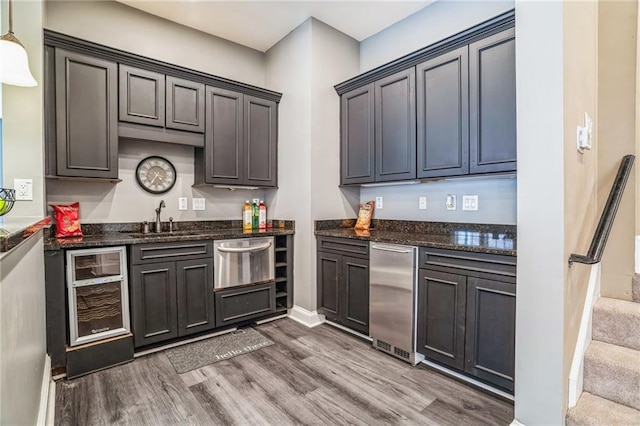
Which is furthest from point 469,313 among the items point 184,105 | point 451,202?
point 184,105

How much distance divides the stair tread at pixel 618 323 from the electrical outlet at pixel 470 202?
0.99m

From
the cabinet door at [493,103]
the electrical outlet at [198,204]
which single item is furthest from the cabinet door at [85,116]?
the cabinet door at [493,103]

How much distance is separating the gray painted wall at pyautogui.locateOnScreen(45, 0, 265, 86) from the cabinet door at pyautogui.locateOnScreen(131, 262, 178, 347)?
6.75 ft

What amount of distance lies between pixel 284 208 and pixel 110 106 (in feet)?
5.80

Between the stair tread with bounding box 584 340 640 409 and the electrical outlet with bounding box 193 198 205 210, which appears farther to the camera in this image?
the electrical outlet with bounding box 193 198 205 210

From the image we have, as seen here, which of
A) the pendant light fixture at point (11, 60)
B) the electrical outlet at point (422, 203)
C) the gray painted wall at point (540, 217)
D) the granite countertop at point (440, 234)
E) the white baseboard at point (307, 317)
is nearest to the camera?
the gray painted wall at point (540, 217)

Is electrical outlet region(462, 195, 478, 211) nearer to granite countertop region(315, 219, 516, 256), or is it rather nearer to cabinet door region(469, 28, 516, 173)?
granite countertop region(315, 219, 516, 256)

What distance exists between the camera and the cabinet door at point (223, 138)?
2.98 m

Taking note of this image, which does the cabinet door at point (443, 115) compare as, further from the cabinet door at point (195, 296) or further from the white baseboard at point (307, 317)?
the cabinet door at point (195, 296)

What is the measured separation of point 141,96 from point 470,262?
2.86 meters

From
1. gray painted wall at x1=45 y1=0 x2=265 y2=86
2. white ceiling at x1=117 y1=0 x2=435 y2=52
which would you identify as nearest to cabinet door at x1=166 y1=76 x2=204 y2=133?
gray painted wall at x1=45 y1=0 x2=265 y2=86

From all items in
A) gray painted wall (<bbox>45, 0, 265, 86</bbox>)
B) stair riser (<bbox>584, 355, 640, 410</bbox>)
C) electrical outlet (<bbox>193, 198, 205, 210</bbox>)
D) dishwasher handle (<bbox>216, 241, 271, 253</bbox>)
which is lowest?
stair riser (<bbox>584, 355, 640, 410</bbox>)

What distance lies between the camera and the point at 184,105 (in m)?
2.85

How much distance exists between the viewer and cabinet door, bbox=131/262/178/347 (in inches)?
92.7
